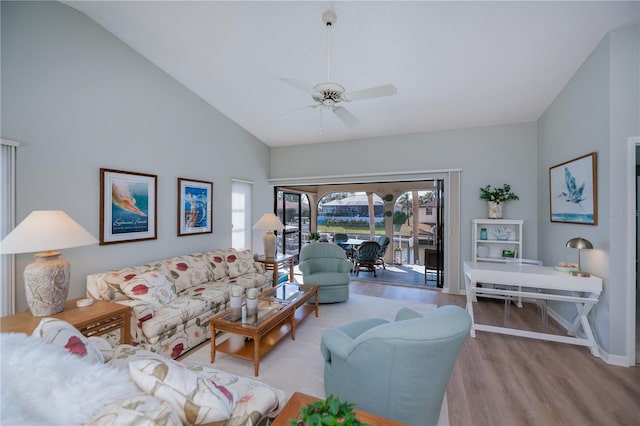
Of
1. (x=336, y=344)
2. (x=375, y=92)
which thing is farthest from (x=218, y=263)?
(x=375, y=92)

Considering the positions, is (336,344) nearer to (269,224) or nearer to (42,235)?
(42,235)

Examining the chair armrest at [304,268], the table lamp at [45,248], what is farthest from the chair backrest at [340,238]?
the table lamp at [45,248]

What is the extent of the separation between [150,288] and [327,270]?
251 centimetres

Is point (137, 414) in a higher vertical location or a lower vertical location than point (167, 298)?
higher

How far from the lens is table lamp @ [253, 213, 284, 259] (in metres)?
4.55

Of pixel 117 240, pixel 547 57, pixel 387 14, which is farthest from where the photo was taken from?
pixel 117 240

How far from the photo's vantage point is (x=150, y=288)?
8.96ft

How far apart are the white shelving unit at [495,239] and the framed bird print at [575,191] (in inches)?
26.9

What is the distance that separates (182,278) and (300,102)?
299cm

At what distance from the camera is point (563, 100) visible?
133 inches

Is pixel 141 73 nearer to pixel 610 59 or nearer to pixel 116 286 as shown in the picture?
pixel 116 286

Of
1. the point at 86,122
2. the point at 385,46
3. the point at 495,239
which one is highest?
the point at 385,46

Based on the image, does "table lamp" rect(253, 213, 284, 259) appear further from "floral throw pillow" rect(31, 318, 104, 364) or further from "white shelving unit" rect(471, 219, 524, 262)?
"white shelving unit" rect(471, 219, 524, 262)

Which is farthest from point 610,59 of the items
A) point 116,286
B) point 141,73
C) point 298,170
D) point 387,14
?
point 116,286
